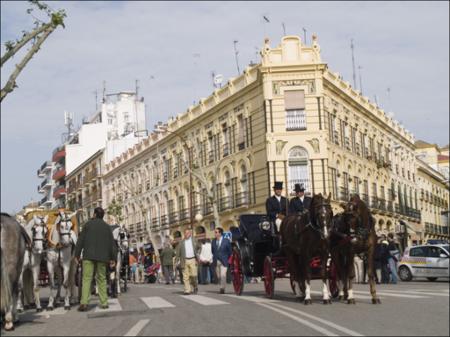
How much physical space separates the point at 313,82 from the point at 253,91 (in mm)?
3792

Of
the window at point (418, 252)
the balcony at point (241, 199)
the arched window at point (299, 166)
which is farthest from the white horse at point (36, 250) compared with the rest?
the balcony at point (241, 199)

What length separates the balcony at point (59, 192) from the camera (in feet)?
307

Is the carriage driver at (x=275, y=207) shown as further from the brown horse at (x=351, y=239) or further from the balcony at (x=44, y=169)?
the balcony at (x=44, y=169)

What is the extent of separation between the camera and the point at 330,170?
4153 centimetres

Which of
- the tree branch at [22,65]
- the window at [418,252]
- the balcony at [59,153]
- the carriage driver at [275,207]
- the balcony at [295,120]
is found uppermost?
the balcony at [59,153]

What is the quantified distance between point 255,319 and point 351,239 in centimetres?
339

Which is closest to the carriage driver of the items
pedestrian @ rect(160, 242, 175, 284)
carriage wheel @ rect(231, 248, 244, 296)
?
carriage wheel @ rect(231, 248, 244, 296)

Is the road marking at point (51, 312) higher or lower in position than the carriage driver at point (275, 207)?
lower

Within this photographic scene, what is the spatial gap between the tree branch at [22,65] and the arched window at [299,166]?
80.5 ft

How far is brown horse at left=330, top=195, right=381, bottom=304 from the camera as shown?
41.4 ft

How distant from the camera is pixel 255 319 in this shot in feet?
32.8

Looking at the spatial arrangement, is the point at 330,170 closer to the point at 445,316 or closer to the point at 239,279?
the point at 239,279

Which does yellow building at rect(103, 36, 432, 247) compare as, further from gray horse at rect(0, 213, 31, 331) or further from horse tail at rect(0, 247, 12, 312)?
horse tail at rect(0, 247, 12, 312)

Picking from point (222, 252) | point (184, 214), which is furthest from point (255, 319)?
point (184, 214)
